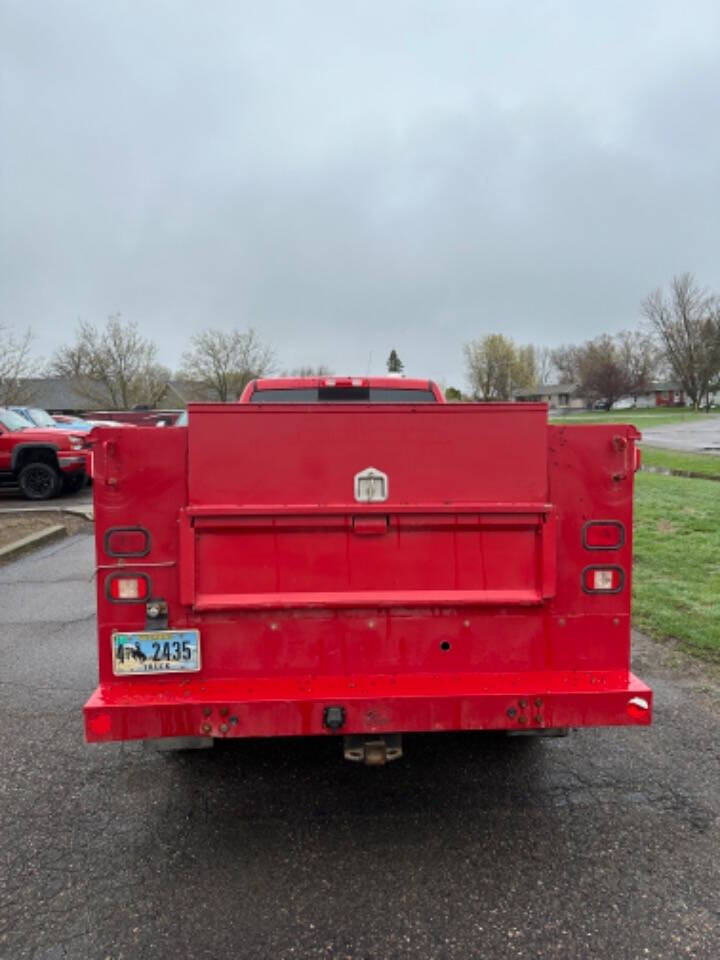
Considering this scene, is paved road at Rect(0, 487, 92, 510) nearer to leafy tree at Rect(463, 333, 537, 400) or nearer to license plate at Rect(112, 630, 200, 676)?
license plate at Rect(112, 630, 200, 676)

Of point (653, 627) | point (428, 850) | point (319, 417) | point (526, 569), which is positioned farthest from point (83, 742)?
point (653, 627)

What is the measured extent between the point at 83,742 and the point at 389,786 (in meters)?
1.74

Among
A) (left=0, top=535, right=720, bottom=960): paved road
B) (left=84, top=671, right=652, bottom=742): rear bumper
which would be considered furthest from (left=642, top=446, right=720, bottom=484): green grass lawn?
(left=84, top=671, right=652, bottom=742): rear bumper

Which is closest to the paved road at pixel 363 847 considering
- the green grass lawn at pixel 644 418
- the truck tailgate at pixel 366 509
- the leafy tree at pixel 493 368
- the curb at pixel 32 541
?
the truck tailgate at pixel 366 509

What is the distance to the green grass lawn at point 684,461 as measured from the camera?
1637 centimetres

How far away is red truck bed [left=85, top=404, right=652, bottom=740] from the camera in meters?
2.79

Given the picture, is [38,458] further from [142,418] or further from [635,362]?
[635,362]

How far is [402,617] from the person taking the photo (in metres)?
2.86

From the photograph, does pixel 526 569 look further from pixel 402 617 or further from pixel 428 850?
pixel 428 850

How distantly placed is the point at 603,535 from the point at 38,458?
44.9 feet

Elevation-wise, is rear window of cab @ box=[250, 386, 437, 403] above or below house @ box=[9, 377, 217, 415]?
below

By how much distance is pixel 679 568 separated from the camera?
7.39 m

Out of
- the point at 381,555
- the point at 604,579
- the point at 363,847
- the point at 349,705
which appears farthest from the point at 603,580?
the point at 363,847

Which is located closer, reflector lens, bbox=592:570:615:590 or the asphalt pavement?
reflector lens, bbox=592:570:615:590
